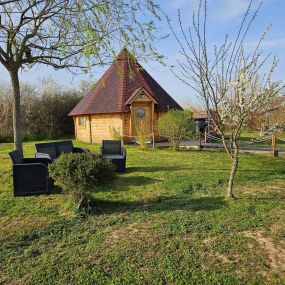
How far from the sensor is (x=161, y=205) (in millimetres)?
6766

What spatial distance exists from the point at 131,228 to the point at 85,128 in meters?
17.8

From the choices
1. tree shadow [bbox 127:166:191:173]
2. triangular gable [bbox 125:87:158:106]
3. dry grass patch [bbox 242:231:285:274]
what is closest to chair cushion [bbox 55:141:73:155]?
tree shadow [bbox 127:166:191:173]

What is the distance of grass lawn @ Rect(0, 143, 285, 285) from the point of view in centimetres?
397

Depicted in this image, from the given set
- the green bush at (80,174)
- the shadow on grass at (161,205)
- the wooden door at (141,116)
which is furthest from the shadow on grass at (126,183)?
the wooden door at (141,116)

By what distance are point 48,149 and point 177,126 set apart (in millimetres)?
7773

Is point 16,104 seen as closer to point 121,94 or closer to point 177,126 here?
point 177,126

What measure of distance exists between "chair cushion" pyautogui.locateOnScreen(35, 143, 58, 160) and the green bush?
13.3 feet

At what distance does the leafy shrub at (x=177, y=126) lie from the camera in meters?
16.5

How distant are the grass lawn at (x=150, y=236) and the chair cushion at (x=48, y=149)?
6.49 ft

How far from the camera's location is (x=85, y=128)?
895 inches

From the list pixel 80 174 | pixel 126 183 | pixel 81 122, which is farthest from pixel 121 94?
pixel 80 174

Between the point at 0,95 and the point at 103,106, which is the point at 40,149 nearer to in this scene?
the point at 103,106

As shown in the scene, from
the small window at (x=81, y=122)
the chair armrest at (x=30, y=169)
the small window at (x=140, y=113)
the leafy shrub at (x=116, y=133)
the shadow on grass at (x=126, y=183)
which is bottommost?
the shadow on grass at (x=126, y=183)

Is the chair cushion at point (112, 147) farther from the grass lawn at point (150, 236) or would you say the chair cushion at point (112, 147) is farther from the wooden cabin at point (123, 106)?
the wooden cabin at point (123, 106)
